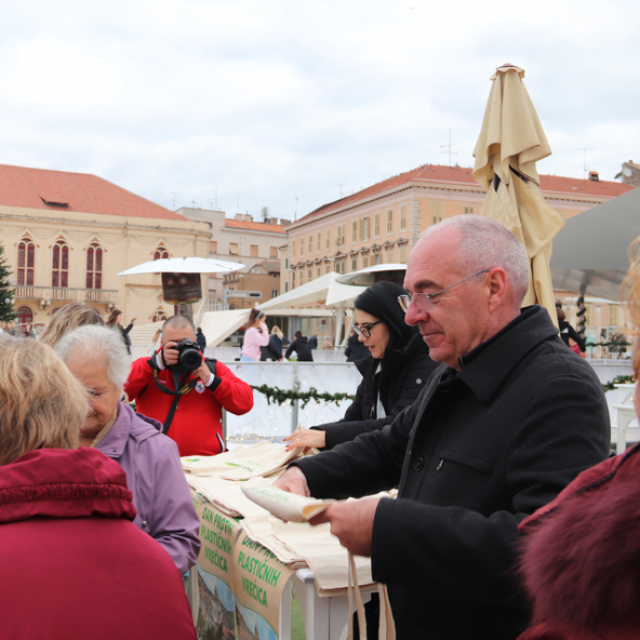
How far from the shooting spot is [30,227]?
44500 millimetres

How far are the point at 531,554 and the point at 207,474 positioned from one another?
235 centimetres

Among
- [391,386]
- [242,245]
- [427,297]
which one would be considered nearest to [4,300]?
[242,245]

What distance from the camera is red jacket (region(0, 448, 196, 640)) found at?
1269 millimetres

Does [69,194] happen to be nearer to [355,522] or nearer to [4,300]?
[4,300]

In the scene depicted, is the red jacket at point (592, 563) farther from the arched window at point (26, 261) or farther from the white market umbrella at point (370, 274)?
the arched window at point (26, 261)

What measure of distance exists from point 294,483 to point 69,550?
78cm

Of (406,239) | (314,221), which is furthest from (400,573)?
(314,221)

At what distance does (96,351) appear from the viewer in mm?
2438

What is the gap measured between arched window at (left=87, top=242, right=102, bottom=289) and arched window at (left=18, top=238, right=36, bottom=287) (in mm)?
3701

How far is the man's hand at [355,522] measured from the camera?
139 centimetres

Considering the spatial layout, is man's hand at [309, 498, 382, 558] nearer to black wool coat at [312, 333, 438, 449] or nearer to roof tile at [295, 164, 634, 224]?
black wool coat at [312, 333, 438, 449]

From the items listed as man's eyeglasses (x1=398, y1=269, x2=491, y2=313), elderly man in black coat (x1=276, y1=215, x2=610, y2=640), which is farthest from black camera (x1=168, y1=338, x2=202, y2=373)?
man's eyeglasses (x1=398, y1=269, x2=491, y2=313)

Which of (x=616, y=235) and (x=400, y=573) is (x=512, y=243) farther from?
(x=616, y=235)

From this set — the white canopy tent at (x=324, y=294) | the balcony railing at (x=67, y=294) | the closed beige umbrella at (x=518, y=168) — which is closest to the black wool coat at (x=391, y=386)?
the closed beige umbrella at (x=518, y=168)
